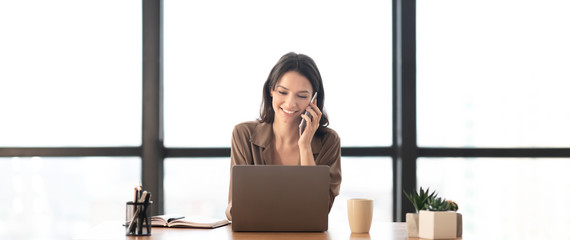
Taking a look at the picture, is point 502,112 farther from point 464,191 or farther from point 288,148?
point 288,148

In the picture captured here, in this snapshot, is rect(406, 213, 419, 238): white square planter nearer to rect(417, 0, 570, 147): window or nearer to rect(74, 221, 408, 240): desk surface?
rect(74, 221, 408, 240): desk surface

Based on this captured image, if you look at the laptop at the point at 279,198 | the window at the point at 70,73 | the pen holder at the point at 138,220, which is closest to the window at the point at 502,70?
the window at the point at 70,73

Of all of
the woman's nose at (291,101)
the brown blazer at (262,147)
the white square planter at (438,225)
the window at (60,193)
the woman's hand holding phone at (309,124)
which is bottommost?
the window at (60,193)

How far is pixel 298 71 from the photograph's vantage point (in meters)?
2.69

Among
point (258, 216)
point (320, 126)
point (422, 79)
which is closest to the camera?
point (258, 216)

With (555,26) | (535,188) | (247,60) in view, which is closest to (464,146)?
(535,188)

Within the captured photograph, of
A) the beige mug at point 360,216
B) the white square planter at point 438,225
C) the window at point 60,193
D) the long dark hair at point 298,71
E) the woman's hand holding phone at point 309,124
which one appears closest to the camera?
the white square planter at point 438,225

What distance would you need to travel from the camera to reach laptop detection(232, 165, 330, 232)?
189 cm

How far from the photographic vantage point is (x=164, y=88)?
3.81 m

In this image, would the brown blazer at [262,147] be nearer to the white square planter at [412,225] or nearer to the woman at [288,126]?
the woman at [288,126]

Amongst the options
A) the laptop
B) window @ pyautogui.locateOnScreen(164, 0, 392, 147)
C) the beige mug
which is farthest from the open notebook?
window @ pyautogui.locateOnScreen(164, 0, 392, 147)

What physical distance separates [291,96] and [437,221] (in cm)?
102

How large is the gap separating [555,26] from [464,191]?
3.93ft

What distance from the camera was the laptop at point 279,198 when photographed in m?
1.89
